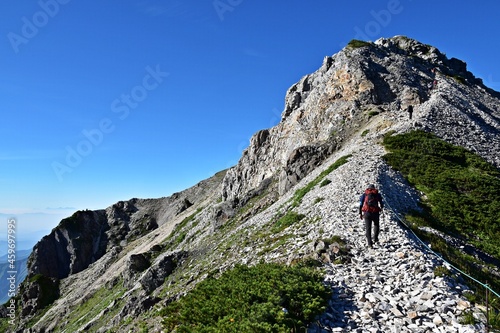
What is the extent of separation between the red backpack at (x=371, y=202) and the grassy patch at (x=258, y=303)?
4603 millimetres

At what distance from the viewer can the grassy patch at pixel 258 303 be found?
10.6 metres

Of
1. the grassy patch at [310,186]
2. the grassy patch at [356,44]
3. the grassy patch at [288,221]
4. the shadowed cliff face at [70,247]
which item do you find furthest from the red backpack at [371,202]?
the shadowed cliff face at [70,247]

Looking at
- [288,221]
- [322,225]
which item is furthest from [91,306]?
[322,225]

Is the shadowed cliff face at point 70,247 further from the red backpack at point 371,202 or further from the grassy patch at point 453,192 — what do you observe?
the red backpack at point 371,202

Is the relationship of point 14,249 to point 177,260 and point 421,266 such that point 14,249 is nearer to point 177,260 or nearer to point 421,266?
point 177,260

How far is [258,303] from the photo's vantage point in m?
11.6

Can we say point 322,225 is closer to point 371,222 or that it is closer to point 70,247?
point 371,222

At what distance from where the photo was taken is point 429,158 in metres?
33.8

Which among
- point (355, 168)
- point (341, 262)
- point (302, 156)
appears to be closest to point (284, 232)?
point (341, 262)

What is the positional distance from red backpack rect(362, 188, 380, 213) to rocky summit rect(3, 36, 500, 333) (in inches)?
64.3

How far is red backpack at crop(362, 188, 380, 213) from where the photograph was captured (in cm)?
1699

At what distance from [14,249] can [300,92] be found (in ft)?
209

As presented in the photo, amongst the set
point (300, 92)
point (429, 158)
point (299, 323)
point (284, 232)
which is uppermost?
point (300, 92)

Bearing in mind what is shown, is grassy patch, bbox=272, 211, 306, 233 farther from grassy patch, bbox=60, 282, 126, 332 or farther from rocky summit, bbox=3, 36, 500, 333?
grassy patch, bbox=60, 282, 126, 332
